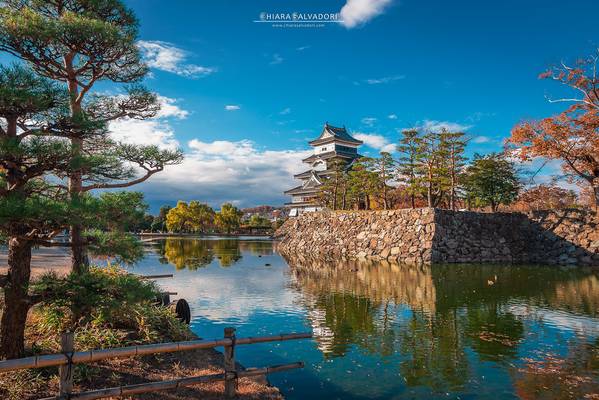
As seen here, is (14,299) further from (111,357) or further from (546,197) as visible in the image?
(546,197)

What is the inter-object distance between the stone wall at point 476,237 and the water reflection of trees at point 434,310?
146 inches

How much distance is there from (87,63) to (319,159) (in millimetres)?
39150

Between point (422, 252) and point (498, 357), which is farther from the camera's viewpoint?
point (422, 252)

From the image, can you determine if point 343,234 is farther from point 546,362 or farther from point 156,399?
point 156,399

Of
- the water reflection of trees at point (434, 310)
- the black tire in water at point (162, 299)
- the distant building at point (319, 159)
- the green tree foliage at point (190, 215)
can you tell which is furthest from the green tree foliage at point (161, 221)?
the black tire in water at point (162, 299)

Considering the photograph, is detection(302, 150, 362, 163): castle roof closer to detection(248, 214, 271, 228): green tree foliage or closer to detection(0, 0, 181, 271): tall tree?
detection(248, 214, 271, 228): green tree foliage

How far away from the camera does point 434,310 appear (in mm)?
9664

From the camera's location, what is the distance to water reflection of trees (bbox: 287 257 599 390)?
645cm

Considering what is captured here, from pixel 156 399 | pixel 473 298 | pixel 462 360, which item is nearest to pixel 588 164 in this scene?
pixel 473 298

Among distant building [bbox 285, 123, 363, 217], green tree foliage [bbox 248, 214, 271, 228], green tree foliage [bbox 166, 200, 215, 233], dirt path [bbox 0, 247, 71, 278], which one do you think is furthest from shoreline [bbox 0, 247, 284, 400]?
green tree foliage [bbox 248, 214, 271, 228]

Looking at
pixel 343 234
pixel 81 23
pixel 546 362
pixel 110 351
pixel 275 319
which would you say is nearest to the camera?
pixel 110 351

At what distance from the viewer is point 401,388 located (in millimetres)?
5246

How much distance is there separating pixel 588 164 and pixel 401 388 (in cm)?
1763

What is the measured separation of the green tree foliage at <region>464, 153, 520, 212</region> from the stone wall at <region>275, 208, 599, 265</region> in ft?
11.2
